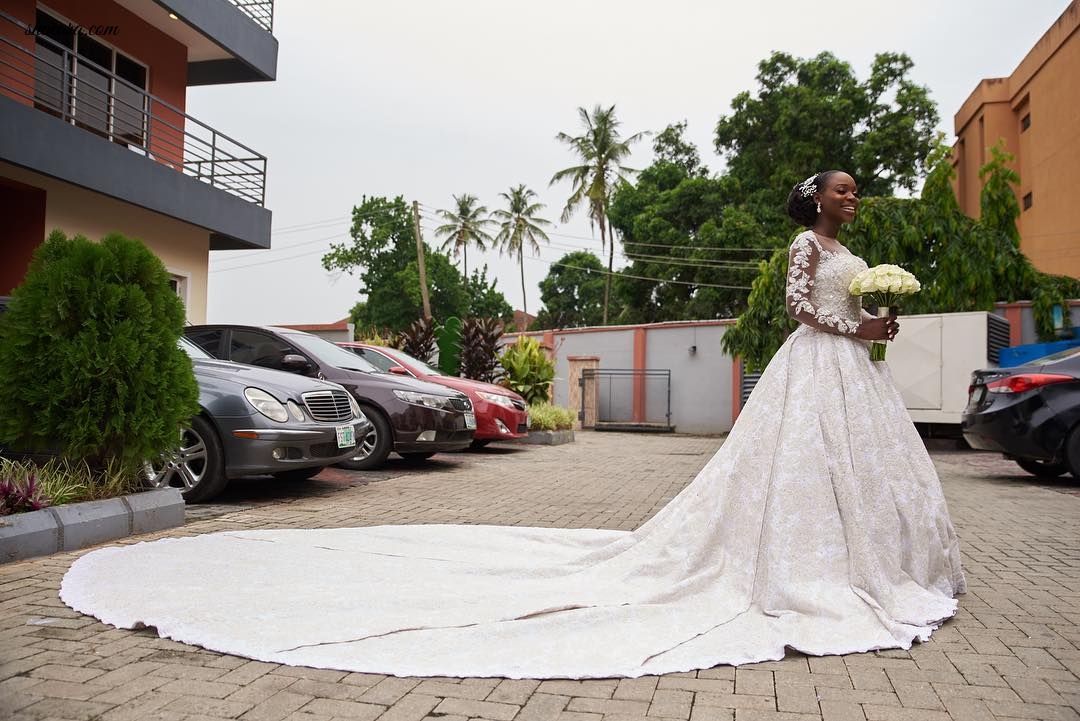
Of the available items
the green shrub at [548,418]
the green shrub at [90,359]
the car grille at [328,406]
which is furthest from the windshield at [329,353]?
the green shrub at [548,418]

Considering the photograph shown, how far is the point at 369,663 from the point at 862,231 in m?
18.3

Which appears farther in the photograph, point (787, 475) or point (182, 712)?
point (787, 475)

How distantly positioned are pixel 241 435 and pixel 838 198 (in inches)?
185

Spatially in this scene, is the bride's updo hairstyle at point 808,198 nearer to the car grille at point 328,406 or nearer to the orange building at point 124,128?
the car grille at point 328,406

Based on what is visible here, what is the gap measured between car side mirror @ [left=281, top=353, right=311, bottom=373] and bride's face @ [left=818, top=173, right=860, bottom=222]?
19.7ft

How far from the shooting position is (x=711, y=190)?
3178 centimetres

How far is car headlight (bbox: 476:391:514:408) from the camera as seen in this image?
1188cm

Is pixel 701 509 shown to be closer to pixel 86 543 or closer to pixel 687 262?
pixel 86 543

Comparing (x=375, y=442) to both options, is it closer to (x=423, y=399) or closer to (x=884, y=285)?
(x=423, y=399)

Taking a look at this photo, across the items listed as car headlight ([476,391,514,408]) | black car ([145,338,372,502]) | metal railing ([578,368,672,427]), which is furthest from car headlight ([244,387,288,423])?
metal railing ([578,368,672,427])

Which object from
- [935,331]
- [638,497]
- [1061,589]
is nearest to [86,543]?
[638,497]

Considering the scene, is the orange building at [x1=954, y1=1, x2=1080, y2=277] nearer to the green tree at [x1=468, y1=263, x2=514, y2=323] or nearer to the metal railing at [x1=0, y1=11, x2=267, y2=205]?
the metal railing at [x1=0, y1=11, x2=267, y2=205]

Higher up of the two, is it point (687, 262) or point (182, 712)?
point (687, 262)

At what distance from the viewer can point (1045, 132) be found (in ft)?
72.9
